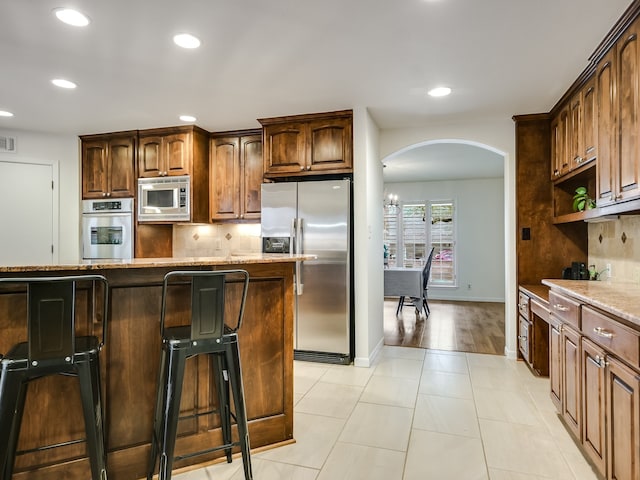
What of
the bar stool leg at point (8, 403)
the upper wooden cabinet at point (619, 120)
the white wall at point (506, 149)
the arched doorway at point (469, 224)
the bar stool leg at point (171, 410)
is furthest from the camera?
the arched doorway at point (469, 224)

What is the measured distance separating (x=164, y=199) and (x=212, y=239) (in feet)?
2.50

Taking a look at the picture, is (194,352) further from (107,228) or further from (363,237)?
(107,228)

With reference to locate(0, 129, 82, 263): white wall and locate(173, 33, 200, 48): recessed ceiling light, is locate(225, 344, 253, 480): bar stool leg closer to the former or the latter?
locate(173, 33, 200, 48): recessed ceiling light

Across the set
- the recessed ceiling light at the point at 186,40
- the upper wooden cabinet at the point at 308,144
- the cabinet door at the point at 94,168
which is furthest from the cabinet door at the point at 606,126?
the cabinet door at the point at 94,168

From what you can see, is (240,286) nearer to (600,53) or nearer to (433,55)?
(433,55)

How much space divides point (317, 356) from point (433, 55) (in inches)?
110

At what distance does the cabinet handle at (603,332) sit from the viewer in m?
1.72

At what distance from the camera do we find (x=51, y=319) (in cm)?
150

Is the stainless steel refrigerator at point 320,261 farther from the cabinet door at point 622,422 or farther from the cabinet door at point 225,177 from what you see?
the cabinet door at point 622,422

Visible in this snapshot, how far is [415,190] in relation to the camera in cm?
820

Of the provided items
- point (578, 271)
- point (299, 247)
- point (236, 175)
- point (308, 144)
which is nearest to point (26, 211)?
point (236, 175)

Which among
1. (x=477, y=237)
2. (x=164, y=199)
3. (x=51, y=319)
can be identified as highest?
(x=164, y=199)

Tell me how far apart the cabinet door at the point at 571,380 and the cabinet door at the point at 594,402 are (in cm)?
7

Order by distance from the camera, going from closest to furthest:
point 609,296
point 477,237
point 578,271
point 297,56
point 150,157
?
1. point 609,296
2. point 297,56
3. point 578,271
4. point 150,157
5. point 477,237
